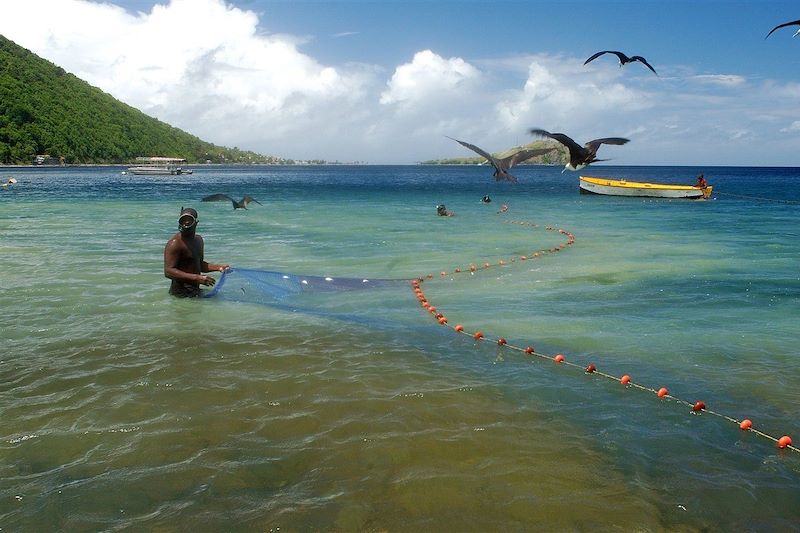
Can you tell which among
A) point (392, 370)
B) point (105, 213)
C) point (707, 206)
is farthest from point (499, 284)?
point (707, 206)

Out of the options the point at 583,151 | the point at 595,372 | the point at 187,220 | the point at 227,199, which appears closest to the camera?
the point at 595,372

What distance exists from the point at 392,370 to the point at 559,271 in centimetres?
820

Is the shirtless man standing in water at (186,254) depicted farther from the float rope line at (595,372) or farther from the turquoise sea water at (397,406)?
the float rope line at (595,372)

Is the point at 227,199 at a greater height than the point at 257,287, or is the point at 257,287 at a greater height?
the point at 227,199

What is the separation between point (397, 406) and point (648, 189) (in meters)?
42.1

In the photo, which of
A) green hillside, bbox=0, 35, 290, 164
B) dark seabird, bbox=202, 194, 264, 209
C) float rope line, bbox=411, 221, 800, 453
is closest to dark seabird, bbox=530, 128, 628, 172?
float rope line, bbox=411, 221, 800, 453

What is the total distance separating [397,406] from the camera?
19.2ft

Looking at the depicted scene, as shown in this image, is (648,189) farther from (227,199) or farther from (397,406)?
(397,406)

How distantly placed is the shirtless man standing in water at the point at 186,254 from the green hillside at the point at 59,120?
128m

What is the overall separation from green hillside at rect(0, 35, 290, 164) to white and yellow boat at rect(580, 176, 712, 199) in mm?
112741

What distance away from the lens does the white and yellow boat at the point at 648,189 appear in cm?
4253

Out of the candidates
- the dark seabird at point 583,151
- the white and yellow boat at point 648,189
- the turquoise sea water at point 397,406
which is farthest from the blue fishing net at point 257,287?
the white and yellow boat at point 648,189

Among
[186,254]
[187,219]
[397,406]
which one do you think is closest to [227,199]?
[186,254]

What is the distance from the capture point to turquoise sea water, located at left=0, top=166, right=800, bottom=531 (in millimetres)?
4172
